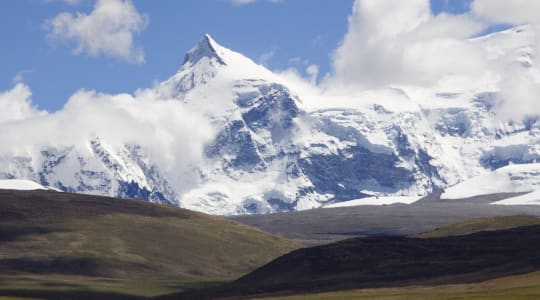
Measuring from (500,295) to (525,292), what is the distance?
3.28 meters

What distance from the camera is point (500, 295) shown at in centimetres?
17725

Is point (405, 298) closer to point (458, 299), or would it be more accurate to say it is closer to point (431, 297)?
point (431, 297)

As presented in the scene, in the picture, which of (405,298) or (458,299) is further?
(405,298)

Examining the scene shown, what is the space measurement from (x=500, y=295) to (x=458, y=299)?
5028 mm

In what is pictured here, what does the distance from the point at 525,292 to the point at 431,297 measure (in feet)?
53.1

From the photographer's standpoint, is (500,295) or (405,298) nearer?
(500,295)

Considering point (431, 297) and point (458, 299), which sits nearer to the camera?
point (458, 299)

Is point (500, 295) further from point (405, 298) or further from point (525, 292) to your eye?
point (405, 298)

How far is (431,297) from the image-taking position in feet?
626

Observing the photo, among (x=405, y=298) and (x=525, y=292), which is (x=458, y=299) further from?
(x=405, y=298)

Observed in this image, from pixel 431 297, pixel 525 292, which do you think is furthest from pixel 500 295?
pixel 431 297

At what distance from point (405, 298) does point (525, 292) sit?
23411mm

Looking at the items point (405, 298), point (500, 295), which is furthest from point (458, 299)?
point (405, 298)

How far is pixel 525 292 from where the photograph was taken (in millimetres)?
178125
